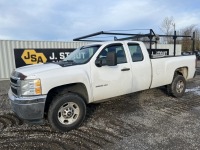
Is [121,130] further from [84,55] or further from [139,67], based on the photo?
[84,55]

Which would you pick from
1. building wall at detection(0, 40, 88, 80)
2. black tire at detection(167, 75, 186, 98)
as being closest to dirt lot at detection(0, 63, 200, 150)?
black tire at detection(167, 75, 186, 98)

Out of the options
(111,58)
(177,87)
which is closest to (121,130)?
(111,58)

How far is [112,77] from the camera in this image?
4.83 metres

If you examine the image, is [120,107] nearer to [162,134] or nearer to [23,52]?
[162,134]

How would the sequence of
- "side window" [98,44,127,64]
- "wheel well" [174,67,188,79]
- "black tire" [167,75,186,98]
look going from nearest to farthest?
"side window" [98,44,127,64]
"black tire" [167,75,186,98]
"wheel well" [174,67,188,79]

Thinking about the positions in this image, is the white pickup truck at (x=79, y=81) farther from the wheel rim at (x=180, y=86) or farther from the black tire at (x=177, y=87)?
the wheel rim at (x=180, y=86)

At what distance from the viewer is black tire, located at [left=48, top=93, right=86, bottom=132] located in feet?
13.2

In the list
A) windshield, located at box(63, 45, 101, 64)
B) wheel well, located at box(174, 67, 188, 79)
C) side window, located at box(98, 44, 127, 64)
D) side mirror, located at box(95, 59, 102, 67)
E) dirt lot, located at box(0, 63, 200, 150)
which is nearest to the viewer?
dirt lot, located at box(0, 63, 200, 150)

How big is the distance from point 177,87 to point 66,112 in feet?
14.1

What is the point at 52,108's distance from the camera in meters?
4.00

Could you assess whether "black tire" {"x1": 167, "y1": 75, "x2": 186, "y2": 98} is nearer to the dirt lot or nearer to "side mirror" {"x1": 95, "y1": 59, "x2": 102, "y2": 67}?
the dirt lot

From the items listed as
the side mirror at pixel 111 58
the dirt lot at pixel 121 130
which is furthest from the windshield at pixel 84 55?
the dirt lot at pixel 121 130

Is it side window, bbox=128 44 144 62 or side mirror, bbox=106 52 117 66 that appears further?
side window, bbox=128 44 144 62

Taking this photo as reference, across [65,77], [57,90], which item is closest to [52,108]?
[57,90]
